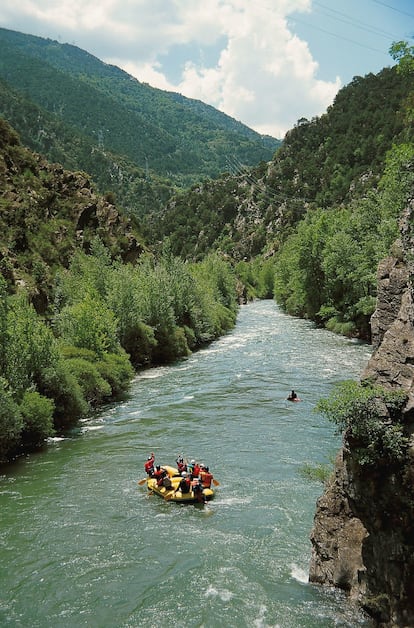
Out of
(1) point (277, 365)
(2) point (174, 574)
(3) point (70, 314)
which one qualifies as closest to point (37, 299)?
(3) point (70, 314)

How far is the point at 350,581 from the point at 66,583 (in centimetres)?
735

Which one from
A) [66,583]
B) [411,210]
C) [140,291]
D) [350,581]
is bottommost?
[66,583]

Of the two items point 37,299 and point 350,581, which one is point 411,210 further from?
point 37,299

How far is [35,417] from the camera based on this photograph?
23.9 metres

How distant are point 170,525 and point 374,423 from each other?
954 centimetres

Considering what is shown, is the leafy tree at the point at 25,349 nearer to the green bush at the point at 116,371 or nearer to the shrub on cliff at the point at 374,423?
the green bush at the point at 116,371

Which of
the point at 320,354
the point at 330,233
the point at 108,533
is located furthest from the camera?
the point at 330,233

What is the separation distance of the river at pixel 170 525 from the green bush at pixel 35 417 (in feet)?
2.79

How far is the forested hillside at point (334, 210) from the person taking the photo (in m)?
51.0

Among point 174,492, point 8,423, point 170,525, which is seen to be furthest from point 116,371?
point 170,525

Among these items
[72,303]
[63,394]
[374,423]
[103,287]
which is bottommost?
[63,394]

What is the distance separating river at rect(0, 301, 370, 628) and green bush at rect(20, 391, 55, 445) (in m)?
0.85

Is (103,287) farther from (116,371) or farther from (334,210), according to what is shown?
(334,210)

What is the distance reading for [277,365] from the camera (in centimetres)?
4109
